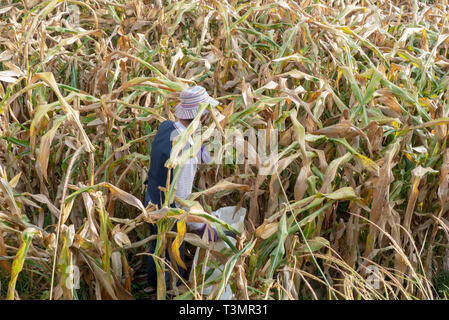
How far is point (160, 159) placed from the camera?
1.99 metres

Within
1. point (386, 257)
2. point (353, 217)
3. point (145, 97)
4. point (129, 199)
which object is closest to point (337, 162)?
point (353, 217)

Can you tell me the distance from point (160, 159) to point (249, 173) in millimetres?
331

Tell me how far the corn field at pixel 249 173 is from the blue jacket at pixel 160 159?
12 centimetres

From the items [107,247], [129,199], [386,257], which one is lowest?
[386,257]

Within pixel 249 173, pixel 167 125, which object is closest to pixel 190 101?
pixel 167 125

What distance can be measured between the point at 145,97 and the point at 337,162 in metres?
1.12

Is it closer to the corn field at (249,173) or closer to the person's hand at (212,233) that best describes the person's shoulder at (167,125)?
the corn field at (249,173)

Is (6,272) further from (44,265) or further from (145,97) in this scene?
(145,97)

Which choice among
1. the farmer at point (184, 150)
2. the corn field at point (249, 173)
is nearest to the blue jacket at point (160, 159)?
the farmer at point (184, 150)

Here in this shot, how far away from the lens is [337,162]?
192 centimetres

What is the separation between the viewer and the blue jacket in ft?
6.46

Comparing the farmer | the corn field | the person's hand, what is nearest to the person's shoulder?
the farmer

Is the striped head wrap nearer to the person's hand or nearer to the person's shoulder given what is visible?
the person's shoulder

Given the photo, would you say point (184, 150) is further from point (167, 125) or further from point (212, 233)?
point (212, 233)
